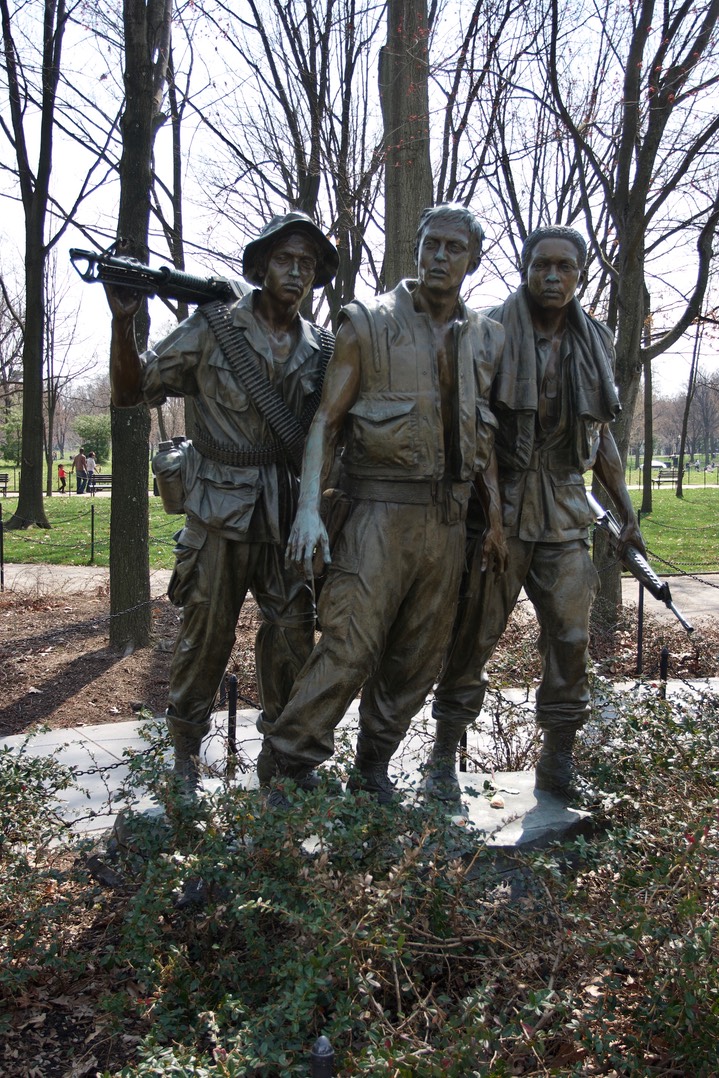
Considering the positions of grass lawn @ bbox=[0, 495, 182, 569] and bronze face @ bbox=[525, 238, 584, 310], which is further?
grass lawn @ bbox=[0, 495, 182, 569]

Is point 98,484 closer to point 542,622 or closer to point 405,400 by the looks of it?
point 542,622

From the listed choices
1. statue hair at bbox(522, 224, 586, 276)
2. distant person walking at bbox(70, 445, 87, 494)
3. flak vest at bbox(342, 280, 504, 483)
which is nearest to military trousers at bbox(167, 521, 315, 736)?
flak vest at bbox(342, 280, 504, 483)

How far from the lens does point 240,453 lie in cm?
384

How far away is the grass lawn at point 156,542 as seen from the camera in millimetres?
14336

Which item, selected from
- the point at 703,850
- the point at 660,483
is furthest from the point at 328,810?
the point at 660,483

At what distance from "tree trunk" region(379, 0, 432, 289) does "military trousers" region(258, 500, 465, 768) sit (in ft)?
15.1

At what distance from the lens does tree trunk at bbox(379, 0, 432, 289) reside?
25.2 ft

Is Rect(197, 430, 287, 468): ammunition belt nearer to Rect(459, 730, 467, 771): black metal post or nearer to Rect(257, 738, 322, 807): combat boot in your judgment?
Rect(257, 738, 322, 807): combat boot

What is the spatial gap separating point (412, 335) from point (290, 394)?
23.8 inches

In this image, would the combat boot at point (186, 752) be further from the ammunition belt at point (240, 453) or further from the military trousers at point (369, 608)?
the ammunition belt at point (240, 453)

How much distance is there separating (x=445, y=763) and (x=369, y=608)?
966 mm

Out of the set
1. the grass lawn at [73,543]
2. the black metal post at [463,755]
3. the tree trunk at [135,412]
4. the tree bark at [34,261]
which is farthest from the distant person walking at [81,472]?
the black metal post at [463,755]

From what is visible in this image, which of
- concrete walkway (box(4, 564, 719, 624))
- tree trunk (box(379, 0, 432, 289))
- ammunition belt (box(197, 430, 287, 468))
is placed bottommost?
concrete walkway (box(4, 564, 719, 624))

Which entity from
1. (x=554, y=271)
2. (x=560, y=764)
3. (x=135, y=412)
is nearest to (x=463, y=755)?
(x=560, y=764)
